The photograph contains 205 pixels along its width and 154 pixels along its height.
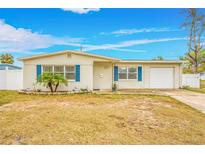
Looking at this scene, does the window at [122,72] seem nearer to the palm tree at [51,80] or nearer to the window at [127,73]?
the window at [127,73]

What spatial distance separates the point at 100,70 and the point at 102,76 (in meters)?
0.50

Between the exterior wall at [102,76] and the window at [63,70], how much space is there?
2.00m

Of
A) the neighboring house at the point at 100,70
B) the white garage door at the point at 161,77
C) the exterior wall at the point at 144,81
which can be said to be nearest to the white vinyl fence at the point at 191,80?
the neighboring house at the point at 100,70

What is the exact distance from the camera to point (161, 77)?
14.7 m

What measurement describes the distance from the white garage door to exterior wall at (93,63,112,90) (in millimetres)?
3551

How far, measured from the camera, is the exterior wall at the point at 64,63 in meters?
12.5

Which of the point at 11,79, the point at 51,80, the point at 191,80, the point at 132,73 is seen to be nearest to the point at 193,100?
the point at 132,73

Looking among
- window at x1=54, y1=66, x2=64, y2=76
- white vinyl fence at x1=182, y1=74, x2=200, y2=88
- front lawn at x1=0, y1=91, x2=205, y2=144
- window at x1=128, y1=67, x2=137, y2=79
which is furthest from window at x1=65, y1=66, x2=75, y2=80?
white vinyl fence at x1=182, y1=74, x2=200, y2=88

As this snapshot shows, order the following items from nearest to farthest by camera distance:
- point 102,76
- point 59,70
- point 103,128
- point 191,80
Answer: point 103,128
point 59,70
point 102,76
point 191,80

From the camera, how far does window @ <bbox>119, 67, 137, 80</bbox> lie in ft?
47.8

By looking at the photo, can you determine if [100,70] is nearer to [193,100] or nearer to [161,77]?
[161,77]

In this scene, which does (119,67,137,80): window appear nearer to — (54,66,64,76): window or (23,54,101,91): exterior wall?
(23,54,101,91): exterior wall
